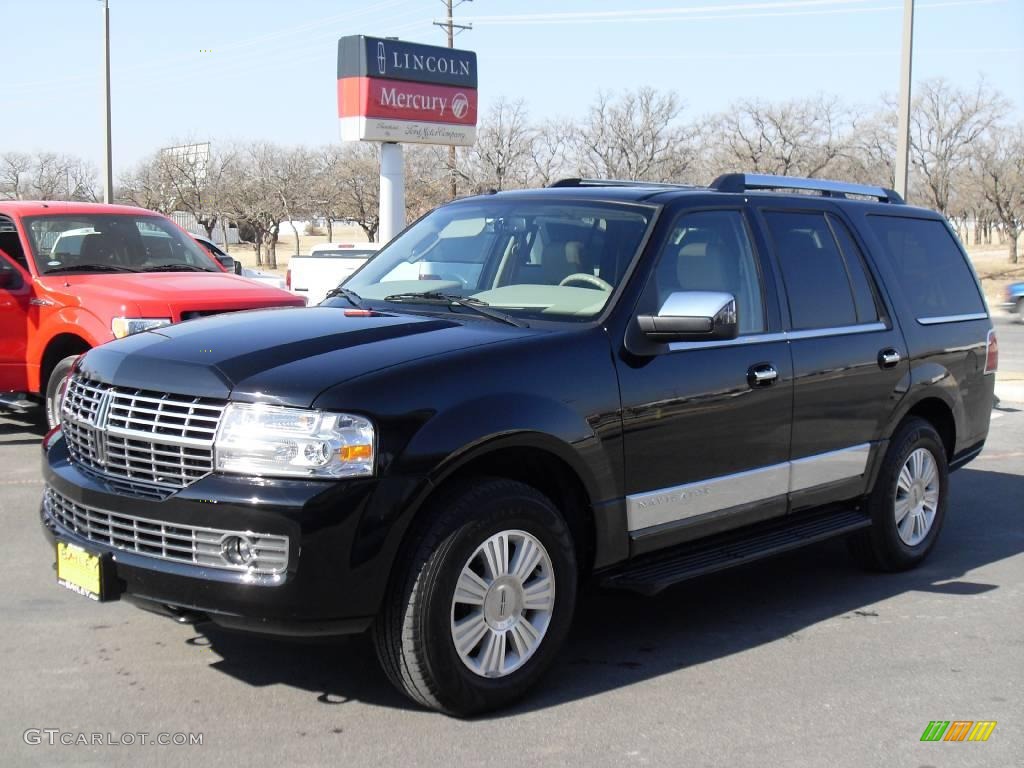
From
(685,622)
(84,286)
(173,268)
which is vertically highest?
(173,268)

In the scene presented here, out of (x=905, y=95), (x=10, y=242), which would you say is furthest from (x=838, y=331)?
(x=905, y=95)

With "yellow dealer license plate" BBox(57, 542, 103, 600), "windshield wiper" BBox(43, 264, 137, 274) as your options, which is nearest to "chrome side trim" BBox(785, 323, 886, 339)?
"yellow dealer license plate" BBox(57, 542, 103, 600)

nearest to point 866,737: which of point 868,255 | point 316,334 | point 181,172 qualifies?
point 316,334

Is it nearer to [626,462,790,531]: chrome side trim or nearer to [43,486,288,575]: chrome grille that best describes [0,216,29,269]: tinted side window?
[43,486,288,575]: chrome grille

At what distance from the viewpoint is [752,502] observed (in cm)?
545

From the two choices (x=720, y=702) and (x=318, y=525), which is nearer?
(x=318, y=525)

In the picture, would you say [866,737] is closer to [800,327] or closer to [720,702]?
[720,702]

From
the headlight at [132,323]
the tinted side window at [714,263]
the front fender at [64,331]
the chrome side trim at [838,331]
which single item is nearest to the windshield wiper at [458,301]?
the tinted side window at [714,263]

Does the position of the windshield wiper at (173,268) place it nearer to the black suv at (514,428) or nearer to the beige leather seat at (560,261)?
the black suv at (514,428)

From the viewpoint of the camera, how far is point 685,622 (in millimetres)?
5625

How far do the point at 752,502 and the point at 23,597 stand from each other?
3.43 m

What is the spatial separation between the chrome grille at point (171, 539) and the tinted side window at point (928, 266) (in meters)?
4.03

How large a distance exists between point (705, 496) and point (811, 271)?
1.45m

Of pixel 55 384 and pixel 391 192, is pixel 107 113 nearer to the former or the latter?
pixel 391 192
